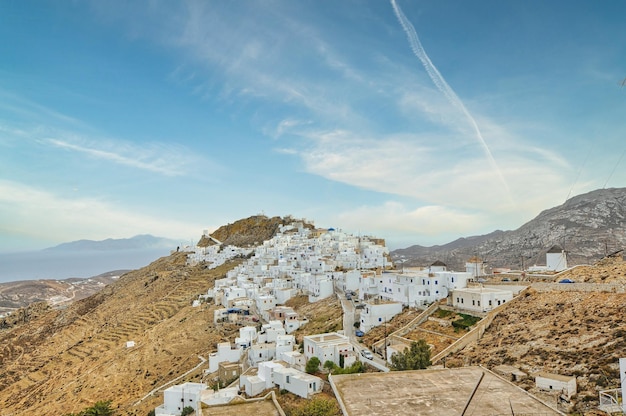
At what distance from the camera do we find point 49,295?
163000 mm

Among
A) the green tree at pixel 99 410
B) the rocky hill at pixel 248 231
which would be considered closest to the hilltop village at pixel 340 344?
the green tree at pixel 99 410

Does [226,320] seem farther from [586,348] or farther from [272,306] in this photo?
[586,348]

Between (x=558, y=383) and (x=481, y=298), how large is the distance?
11.8 metres

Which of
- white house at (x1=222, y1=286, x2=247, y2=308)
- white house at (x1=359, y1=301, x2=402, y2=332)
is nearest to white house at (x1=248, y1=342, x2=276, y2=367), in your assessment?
white house at (x1=359, y1=301, x2=402, y2=332)

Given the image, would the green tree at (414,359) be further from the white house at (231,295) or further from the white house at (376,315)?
the white house at (231,295)

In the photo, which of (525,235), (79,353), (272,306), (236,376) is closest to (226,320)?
(272,306)

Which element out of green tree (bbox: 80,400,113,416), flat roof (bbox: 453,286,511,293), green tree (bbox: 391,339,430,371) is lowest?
green tree (bbox: 80,400,113,416)

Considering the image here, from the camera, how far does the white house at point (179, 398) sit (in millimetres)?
28500

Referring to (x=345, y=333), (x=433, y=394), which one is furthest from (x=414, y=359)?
(x=345, y=333)

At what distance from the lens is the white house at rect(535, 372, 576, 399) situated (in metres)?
16.5

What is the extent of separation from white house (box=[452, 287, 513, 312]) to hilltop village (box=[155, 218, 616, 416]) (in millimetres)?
64

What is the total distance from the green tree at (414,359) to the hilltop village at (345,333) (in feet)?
3.36

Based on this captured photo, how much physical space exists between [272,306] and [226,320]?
510cm

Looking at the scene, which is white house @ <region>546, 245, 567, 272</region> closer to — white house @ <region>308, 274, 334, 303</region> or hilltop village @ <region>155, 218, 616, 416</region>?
hilltop village @ <region>155, 218, 616, 416</region>
